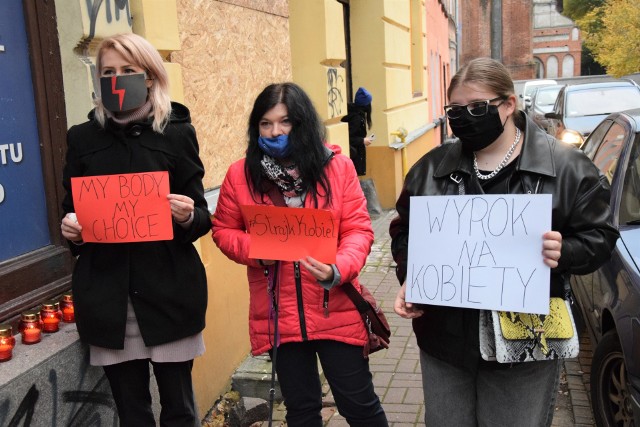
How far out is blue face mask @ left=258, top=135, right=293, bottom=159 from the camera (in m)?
2.84

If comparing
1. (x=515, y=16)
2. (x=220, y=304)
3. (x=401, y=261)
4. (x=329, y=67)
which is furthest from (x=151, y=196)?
(x=515, y=16)

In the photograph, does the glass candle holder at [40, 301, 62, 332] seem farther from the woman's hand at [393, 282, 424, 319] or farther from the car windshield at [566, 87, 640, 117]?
the car windshield at [566, 87, 640, 117]

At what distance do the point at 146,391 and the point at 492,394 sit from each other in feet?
4.38

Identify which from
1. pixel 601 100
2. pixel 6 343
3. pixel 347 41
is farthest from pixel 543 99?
pixel 6 343

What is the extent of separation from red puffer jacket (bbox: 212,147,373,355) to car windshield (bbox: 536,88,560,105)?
19107 millimetres

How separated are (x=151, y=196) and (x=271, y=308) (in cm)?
67

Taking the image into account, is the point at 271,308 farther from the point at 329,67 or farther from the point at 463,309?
the point at 329,67

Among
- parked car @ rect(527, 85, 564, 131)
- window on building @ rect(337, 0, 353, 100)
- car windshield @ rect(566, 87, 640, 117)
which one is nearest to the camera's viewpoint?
window on building @ rect(337, 0, 353, 100)

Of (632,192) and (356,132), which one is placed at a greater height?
(356,132)

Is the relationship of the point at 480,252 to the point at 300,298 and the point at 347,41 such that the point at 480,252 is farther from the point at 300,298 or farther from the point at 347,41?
the point at 347,41

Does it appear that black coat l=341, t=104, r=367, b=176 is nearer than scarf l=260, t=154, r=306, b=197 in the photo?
No

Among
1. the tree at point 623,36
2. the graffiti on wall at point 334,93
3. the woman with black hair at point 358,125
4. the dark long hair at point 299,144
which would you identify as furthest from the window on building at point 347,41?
the tree at point 623,36

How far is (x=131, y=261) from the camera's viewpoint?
271cm

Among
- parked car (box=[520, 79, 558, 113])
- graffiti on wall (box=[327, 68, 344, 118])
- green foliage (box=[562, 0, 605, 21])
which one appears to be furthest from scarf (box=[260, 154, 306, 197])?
green foliage (box=[562, 0, 605, 21])
